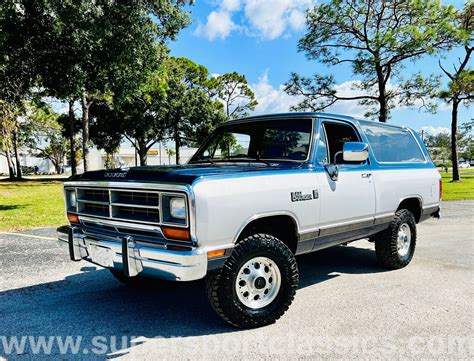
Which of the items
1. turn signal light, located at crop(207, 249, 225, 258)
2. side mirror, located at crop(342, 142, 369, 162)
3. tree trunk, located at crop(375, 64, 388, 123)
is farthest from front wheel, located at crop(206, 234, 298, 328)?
tree trunk, located at crop(375, 64, 388, 123)

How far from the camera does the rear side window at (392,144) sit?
525cm

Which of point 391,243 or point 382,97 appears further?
point 382,97

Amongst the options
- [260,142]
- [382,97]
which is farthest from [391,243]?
[382,97]

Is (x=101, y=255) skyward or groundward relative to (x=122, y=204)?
groundward

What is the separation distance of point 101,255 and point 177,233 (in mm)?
924

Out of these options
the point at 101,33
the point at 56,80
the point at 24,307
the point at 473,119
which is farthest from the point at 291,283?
the point at 473,119

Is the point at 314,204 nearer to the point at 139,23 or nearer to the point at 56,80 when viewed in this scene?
the point at 139,23

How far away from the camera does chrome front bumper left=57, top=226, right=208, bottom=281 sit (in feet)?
9.86

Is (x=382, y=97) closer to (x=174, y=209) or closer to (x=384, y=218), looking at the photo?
(x=384, y=218)

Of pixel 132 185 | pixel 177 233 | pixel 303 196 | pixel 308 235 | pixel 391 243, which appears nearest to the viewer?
pixel 177 233

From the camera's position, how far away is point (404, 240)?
563 centimetres

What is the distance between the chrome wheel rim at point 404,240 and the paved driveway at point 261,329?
0.31 metres

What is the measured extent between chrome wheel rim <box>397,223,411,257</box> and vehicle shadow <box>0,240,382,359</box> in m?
0.45

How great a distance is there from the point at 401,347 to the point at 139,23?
35.8 feet
